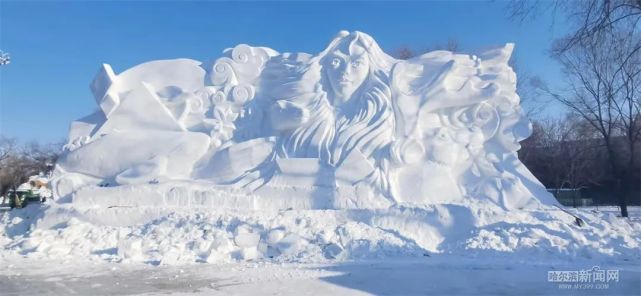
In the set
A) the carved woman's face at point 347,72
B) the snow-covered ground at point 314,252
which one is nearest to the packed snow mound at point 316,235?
the snow-covered ground at point 314,252

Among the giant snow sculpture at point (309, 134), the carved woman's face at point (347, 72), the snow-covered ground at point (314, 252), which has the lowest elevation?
the snow-covered ground at point (314, 252)

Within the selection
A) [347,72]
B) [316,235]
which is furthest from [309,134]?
[316,235]

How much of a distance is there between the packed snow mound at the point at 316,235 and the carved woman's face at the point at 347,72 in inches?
99.7

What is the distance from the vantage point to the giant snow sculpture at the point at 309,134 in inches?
351

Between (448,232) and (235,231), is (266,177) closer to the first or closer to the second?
(235,231)

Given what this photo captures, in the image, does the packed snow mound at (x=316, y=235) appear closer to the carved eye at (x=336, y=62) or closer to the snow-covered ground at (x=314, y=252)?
the snow-covered ground at (x=314, y=252)

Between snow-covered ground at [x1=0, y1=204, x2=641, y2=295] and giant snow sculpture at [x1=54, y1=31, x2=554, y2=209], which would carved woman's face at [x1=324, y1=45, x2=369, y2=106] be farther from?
snow-covered ground at [x1=0, y1=204, x2=641, y2=295]

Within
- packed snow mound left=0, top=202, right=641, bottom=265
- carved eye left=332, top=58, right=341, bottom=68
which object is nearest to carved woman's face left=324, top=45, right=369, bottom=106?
carved eye left=332, top=58, right=341, bottom=68

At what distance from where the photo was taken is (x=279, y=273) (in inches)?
247

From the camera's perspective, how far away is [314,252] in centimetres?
720

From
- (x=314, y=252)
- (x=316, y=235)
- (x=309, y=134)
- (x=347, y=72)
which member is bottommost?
(x=314, y=252)

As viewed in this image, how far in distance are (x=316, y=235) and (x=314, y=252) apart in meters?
0.40

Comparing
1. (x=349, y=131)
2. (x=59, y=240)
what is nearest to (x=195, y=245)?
(x=59, y=240)

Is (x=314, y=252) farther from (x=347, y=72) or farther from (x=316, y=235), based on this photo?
(x=347, y=72)
